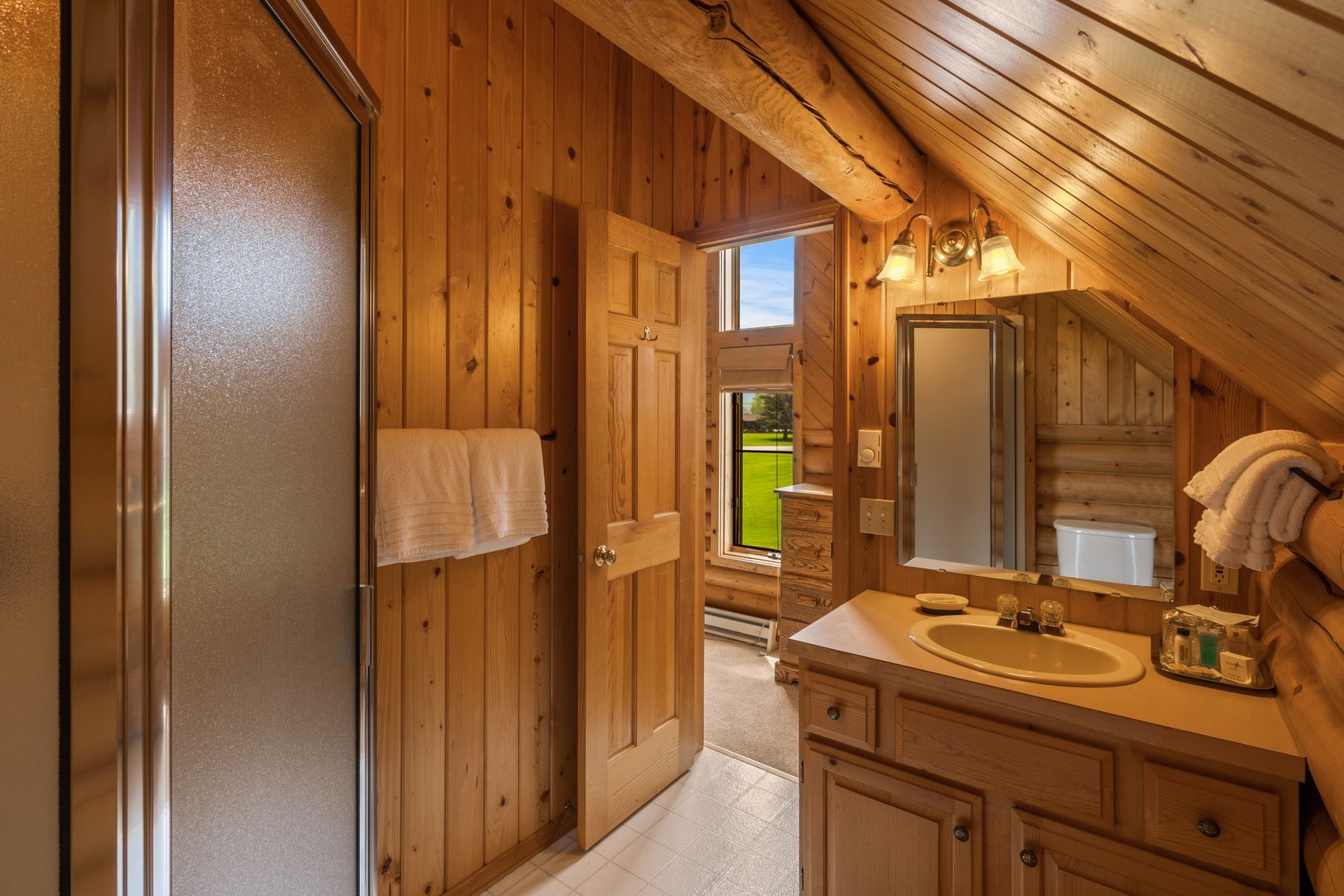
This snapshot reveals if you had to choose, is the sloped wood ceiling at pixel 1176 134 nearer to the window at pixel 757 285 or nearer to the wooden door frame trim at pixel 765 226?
the wooden door frame trim at pixel 765 226

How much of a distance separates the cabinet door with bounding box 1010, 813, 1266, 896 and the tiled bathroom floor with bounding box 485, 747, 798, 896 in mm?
853

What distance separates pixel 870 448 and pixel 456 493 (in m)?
1.27

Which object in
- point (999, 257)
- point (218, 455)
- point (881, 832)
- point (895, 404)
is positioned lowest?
point (881, 832)

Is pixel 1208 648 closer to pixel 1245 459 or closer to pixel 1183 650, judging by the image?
pixel 1183 650

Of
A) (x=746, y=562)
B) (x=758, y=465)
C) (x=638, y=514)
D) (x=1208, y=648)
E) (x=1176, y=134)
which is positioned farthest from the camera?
(x=758, y=465)

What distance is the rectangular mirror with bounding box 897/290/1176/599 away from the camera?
1582 millimetres

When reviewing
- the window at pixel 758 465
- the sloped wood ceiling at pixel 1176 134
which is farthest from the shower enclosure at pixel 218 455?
the window at pixel 758 465

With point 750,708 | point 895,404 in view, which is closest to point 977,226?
point 895,404

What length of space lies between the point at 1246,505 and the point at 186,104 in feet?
5.51

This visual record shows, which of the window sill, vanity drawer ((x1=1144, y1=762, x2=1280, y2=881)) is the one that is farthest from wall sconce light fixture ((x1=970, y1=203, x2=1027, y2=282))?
the window sill

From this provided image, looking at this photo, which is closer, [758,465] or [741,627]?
[741,627]

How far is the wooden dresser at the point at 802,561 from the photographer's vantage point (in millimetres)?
3205

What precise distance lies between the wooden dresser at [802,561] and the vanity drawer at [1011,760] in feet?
5.84

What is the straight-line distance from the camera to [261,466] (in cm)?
78
